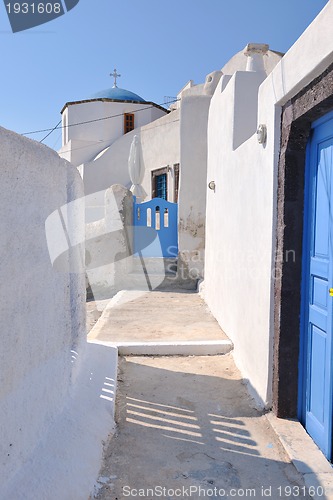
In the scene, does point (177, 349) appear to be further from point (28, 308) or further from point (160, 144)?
point (160, 144)

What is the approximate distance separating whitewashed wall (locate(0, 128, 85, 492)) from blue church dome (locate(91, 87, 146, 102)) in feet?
72.3

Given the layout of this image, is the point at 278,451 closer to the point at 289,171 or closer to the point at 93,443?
the point at 93,443

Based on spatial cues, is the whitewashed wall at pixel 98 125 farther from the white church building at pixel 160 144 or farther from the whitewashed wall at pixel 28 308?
the whitewashed wall at pixel 28 308

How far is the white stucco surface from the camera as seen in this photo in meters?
1.99

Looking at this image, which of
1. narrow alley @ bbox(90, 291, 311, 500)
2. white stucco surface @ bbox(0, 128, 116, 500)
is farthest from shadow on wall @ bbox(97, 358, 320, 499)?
white stucco surface @ bbox(0, 128, 116, 500)

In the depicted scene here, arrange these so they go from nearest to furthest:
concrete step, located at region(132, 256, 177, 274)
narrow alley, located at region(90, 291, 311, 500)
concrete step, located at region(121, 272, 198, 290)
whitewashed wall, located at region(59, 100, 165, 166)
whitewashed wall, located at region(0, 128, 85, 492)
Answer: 1. whitewashed wall, located at region(0, 128, 85, 492)
2. narrow alley, located at region(90, 291, 311, 500)
3. concrete step, located at region(121, 272, 198, 290)
4. concrete step, located at region(132, 256, 177, 274)
5. whitewashed wall, located at region(59, 100, 165, 166)

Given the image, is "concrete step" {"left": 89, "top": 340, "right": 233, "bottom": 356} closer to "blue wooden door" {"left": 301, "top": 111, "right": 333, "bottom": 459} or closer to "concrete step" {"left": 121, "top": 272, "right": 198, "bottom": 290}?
"blue wooden door" {"left": 301, "top": 111, "right": 333, "bottom": 459}

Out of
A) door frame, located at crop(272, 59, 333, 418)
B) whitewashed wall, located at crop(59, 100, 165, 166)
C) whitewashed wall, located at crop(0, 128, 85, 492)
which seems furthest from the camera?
whitewashed wall, located at crop(59, 100, 165, 166)

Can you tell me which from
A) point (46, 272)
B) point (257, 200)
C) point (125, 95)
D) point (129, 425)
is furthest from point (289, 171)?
point (125, 95)

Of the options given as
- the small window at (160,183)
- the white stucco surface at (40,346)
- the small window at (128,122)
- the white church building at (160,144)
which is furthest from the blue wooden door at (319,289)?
the small window at (128,122)

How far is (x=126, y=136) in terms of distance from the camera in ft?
63.6

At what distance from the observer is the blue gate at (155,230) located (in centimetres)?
1145

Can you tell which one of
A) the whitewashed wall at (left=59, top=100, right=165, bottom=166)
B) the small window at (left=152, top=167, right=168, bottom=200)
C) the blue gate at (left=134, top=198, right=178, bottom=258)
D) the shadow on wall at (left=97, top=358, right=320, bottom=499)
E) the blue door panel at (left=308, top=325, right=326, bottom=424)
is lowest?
the shadow on wall at (left=97, top=358, right=320, bottom=499)

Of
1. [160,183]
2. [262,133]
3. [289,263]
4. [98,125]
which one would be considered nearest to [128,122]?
[98,125]
